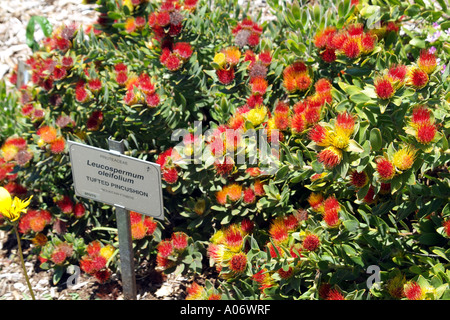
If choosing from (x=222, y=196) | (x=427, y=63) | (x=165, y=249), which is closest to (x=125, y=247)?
(x=165, y=249)

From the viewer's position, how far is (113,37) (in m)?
2.91

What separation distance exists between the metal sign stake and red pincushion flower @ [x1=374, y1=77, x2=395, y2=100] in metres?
0.88

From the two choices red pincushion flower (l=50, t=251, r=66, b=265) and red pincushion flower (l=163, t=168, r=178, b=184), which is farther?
red pincushion flower (l=50, t=251, r=66, b=265)

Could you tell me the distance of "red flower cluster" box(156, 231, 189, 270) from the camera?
6.84 feet

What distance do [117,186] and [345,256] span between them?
85cm

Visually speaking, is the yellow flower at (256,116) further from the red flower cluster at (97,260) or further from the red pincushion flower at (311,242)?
the red flower cluster at (97,260)

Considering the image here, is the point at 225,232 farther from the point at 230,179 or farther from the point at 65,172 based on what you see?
the point at 65,172

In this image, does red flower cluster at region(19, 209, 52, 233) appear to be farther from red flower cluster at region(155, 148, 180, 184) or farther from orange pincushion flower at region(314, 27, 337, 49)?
orange pincushion flower at region(314, 27, 337, 49)

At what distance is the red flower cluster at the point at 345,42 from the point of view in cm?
182

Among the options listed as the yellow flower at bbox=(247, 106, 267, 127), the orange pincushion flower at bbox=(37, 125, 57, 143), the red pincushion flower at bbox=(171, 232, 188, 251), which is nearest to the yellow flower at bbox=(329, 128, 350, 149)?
the yellow flower at bbox=(247, 106, 267, 127)

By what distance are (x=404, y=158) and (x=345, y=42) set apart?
553 mm

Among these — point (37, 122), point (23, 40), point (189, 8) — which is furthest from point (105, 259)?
point (23, 40)

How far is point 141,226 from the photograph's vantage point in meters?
2.19

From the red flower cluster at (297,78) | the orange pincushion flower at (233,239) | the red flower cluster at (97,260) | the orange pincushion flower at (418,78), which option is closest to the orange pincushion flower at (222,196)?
the orange pincushion flower at (233,239)
